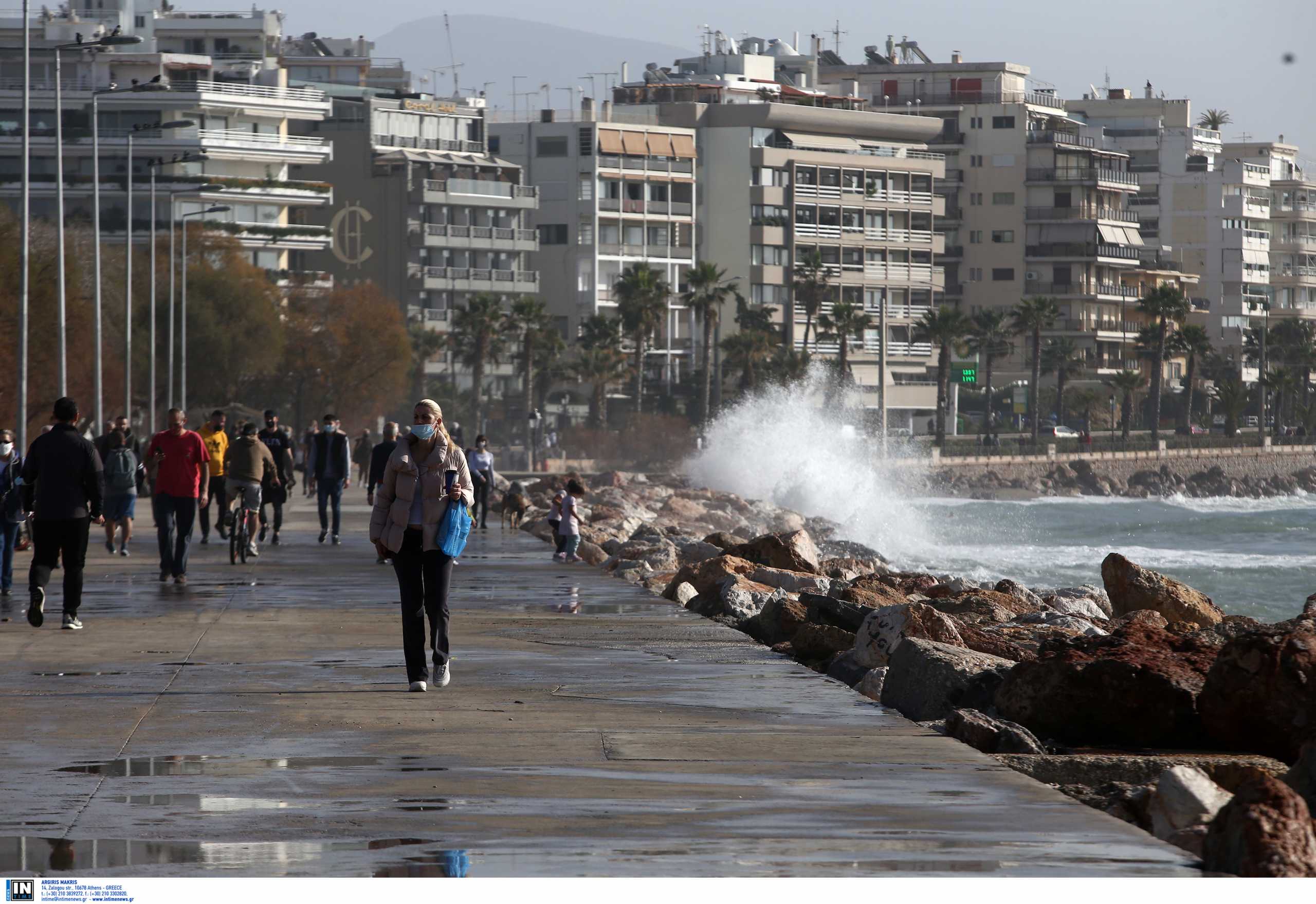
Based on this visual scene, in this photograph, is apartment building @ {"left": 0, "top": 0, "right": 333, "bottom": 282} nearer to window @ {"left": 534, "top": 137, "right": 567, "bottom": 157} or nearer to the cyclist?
window @ {"left": 534, "top": 137, "right": 567, "bottom": 157}

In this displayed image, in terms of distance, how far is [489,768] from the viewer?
8.59 m

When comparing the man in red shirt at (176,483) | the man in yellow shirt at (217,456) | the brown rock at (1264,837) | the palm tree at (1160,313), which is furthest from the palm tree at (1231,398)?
the brown rock at (1264,837)

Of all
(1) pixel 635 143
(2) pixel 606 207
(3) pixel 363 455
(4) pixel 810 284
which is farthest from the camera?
(4) pixel 810 284

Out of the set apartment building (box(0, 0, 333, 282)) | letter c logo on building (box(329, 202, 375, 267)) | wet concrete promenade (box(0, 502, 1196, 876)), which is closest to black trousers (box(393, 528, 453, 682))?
wet concrete promenade (box(0, 502, 1196, 876))

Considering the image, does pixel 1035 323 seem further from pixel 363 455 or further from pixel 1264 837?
pixel 1264 837

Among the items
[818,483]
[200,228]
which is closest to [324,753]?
[818,483]

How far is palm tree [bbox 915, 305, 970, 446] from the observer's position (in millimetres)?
112812

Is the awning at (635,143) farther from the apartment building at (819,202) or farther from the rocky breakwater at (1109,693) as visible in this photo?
the rocky breakwater at (1109,693)

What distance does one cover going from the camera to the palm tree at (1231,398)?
434ft

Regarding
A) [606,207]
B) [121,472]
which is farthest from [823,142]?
[121,472]

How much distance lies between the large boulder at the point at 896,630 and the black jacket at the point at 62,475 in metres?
5.57

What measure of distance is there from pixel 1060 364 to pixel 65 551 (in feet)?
384

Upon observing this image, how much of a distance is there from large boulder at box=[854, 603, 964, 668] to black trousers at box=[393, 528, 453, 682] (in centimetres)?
292

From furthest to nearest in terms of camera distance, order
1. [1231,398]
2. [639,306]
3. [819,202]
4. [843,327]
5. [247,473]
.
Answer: [1231,398], [819,202], [843,327], [639,306], [247,473]
